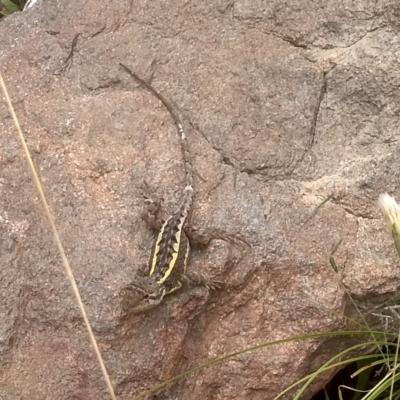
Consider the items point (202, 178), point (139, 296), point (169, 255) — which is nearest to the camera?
point (139, 296)

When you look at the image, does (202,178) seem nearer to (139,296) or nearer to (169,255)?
(169,255)

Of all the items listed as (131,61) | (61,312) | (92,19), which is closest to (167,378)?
(61,312)

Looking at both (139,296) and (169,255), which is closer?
(139,296)

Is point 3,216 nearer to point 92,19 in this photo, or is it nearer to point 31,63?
point 31,63

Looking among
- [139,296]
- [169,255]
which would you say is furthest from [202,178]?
[139,296]

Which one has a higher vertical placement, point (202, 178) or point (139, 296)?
point (202, 178)
